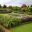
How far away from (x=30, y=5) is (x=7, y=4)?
0.49m

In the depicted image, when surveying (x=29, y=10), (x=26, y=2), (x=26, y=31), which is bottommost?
(x=26, y=31)

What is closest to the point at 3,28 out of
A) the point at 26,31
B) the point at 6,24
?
the point at 6,24

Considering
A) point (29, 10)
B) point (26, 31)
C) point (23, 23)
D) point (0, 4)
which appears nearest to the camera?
Result: point (26, 31)

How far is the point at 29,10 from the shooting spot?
5.46 ft

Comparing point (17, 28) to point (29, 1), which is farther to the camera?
point (29, 1)

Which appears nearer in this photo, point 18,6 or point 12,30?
point 12,30

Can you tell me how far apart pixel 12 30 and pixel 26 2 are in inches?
40.5

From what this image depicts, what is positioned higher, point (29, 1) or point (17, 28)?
point (29, 1)

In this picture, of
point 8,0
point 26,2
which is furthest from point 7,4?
point 26,2

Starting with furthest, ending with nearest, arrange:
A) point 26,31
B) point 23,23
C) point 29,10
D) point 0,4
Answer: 1. point 0,4
2. point 29,10
3. point 23,23
4. point 26,31

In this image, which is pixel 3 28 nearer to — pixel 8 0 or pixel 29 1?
pixel 8 0

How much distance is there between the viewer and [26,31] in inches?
39.4

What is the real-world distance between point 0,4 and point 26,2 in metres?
0.55

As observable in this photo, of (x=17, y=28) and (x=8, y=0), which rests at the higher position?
(x=8, y=0)
